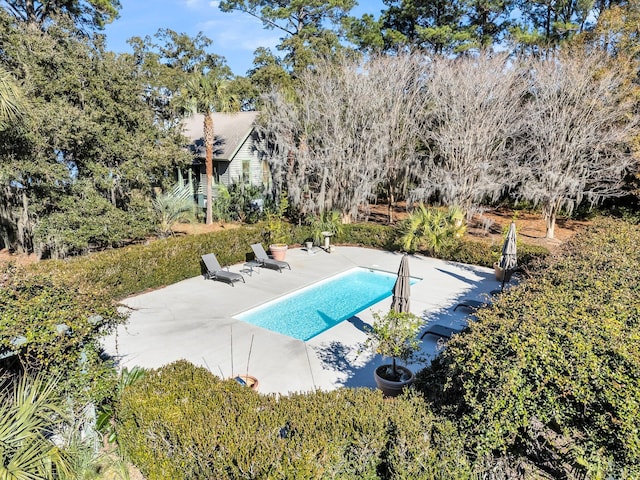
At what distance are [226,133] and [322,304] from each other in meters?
15.4

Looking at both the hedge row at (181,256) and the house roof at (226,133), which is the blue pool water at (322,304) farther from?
the house roof at (226,133)

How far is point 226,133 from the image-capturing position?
74.3 feet

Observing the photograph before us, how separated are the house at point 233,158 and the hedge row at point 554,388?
→ 59.6 feet

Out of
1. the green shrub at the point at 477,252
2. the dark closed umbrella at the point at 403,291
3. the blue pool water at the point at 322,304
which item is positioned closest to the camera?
the dark closed umbrella at the point at 403,291

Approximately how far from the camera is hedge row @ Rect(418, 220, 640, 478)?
128 inches

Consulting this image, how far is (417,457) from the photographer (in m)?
3.55

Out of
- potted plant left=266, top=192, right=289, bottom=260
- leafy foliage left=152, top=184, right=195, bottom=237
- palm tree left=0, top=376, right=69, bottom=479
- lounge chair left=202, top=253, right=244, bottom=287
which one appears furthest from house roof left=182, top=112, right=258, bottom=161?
palm tree left=0, top=376, right=69, bottom=479

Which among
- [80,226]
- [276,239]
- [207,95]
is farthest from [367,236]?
[80,226]

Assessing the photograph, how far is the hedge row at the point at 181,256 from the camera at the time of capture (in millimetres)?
9438

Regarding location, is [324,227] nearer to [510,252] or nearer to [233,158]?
[510,252]

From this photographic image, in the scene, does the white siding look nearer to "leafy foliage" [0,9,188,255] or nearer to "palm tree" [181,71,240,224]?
"palm tree" [181,71,240,224]

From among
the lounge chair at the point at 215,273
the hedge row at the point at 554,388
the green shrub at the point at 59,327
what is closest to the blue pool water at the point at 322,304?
the lounge chair at the point at 215,273

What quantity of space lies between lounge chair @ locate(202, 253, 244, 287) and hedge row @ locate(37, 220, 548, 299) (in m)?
0.51

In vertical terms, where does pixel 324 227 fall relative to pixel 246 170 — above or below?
below
